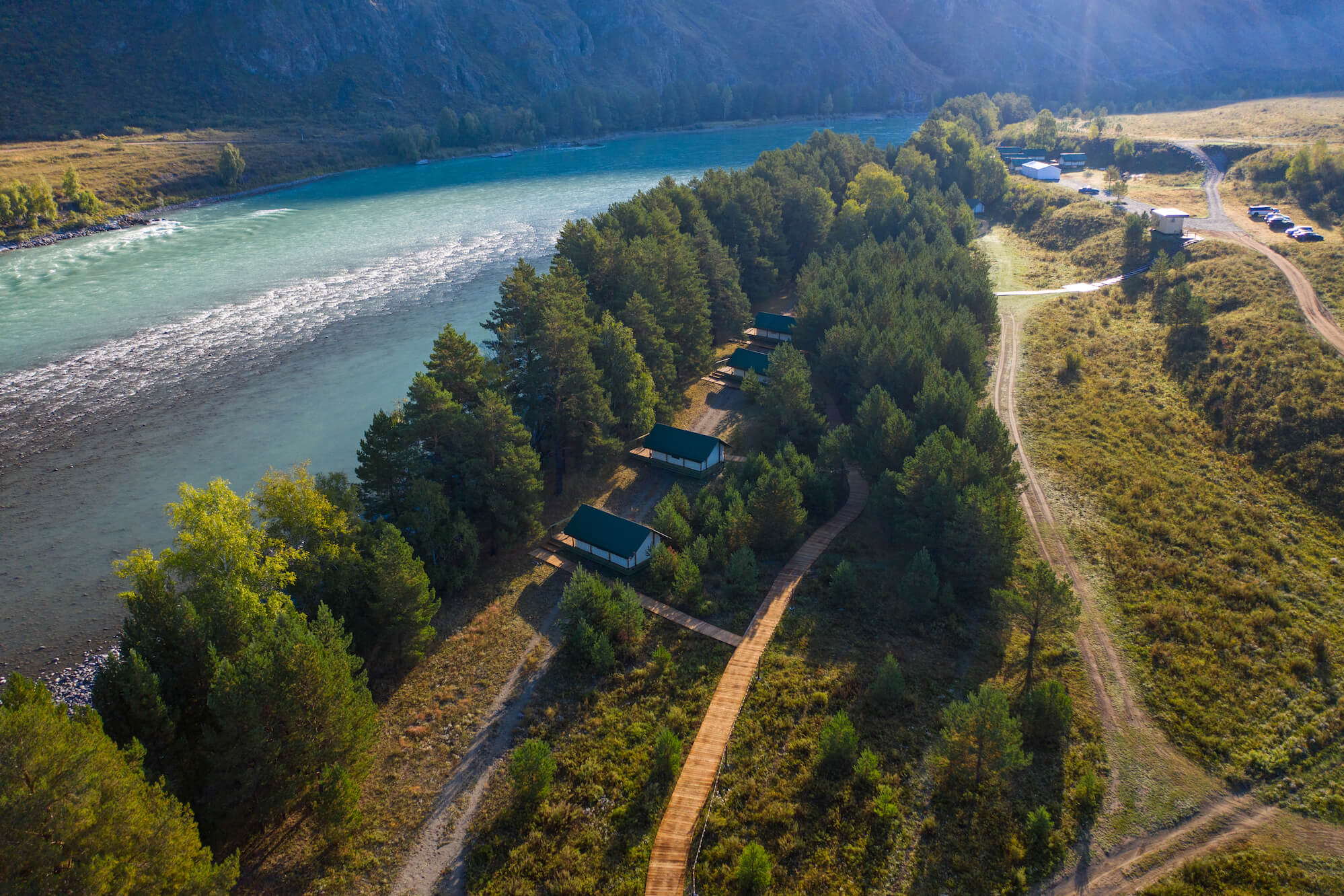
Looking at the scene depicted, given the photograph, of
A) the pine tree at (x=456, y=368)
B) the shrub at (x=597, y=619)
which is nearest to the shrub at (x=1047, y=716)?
the shrub at (x=597, y=619)

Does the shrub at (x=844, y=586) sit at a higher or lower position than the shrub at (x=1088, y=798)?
higher

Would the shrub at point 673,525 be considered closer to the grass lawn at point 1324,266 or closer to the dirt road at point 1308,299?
the dirt road at point 1308,299

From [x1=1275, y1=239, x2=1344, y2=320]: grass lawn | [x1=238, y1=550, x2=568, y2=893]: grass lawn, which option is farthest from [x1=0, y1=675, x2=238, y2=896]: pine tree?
[x1=1275, y1=239, x2=1344, y2=320]: grass lawn

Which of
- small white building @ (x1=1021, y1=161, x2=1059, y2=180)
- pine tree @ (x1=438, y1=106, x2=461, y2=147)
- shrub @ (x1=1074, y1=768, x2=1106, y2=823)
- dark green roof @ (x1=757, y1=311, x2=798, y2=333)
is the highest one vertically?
pine tree @ (x1=438, y1=106, x2=461, y2=147)

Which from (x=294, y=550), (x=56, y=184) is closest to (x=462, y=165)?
(x=56, y=184)

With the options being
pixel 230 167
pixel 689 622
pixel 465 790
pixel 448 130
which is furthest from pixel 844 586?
pixel 448 130

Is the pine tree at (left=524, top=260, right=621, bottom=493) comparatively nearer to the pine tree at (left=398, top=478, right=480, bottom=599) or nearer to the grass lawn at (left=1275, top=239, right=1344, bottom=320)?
the pine tree at (left=398, top=478, right=480, bottom=599)
